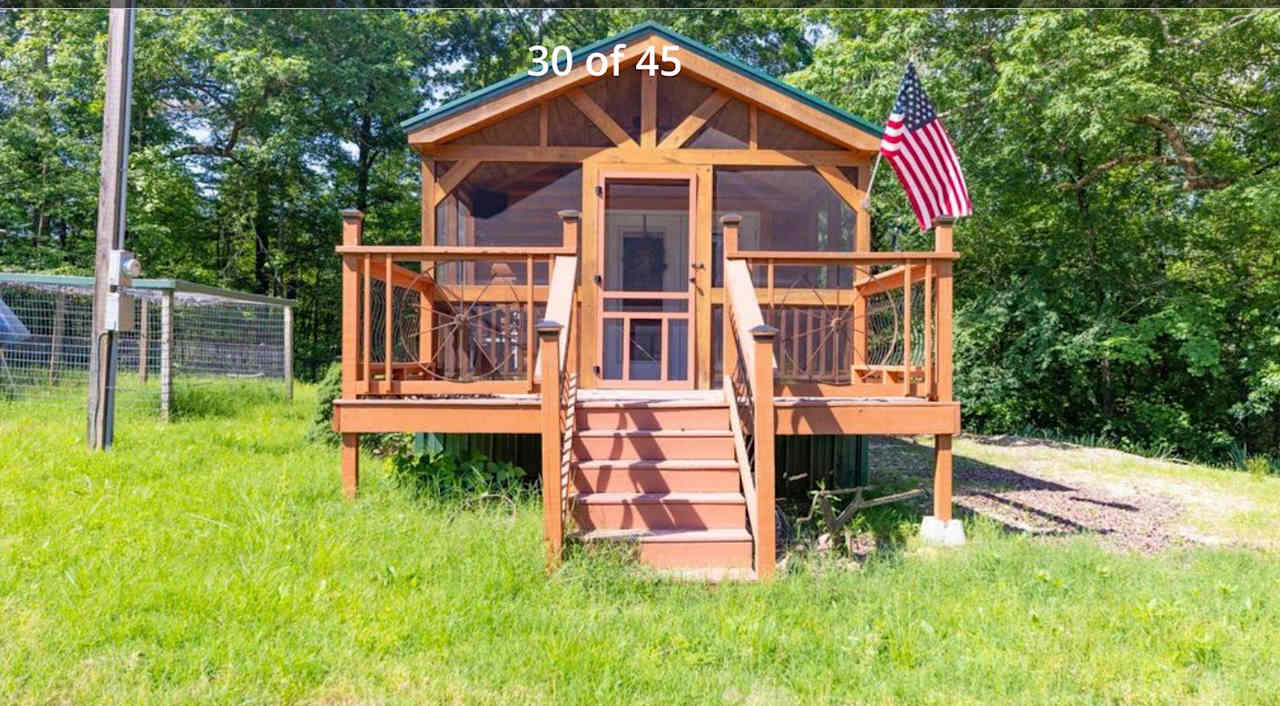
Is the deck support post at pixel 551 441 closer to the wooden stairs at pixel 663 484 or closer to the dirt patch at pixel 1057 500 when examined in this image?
the wooden stairs at pixel 663 484

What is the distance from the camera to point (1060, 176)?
512 inches

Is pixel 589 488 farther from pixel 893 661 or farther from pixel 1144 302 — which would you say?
pixel 1144 302

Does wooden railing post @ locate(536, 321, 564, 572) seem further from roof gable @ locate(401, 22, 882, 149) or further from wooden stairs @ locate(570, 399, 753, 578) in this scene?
roof gable @ locate(401, 22, 882, 149)

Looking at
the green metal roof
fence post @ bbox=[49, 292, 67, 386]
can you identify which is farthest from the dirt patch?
fence post @ bbox=[49, 292, 67, 386]

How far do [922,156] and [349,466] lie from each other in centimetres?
451

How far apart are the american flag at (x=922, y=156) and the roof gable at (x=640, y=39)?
422mm

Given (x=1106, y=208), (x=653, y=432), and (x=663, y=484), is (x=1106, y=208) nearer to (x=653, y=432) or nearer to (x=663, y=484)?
(x=653, y=432)

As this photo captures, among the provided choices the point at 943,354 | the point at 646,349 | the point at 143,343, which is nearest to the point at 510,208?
the point at 646,349

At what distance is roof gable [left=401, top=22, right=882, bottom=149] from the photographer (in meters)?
5.88

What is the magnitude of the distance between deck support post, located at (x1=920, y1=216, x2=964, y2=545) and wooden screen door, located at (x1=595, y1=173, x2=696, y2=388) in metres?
2.12


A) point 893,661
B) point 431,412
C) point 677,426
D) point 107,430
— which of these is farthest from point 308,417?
point 893,661

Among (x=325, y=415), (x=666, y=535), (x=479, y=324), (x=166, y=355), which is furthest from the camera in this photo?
(x=166, y=355)

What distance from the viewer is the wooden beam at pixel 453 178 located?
20.1ft

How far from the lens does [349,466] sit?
15.0ft
